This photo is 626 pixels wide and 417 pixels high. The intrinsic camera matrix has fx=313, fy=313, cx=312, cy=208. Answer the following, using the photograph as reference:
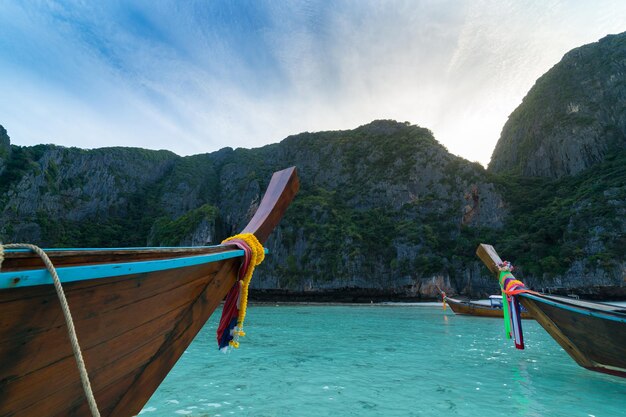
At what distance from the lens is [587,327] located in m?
5.75

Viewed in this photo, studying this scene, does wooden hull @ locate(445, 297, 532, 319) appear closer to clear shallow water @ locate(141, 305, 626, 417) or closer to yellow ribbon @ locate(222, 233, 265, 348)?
clear shallow water @ locate(141, 305, 626, 417)

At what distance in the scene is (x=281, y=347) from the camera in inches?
454

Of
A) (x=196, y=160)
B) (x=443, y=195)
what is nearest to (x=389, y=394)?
(x=443, y=195)

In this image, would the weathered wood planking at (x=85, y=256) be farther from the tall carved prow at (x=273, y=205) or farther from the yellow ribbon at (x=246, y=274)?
the tall carved prow at (x=273, y=205)

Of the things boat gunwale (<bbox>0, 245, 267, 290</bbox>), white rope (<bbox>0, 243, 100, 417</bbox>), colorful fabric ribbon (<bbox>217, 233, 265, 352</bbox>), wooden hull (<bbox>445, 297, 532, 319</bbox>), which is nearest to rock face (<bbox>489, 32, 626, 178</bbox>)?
wooden hull (<bbox>445, 297, 532, 319</bbox>)

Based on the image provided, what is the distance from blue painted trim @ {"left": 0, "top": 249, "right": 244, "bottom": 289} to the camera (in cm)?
112

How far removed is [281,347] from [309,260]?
40.6 metres

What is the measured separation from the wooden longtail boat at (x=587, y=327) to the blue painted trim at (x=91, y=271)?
667 centimetres

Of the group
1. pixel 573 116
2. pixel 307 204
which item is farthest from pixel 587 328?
pixel 573 116

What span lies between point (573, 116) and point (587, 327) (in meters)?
74.6

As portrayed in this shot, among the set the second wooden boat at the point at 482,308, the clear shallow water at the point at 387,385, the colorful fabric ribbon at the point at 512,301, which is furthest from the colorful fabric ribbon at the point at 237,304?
the second wooden boat at the point at 482,308

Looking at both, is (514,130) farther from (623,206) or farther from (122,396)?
(122,396)

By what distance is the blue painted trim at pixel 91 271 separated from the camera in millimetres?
1119

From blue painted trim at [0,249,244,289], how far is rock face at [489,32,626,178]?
2802 inches
